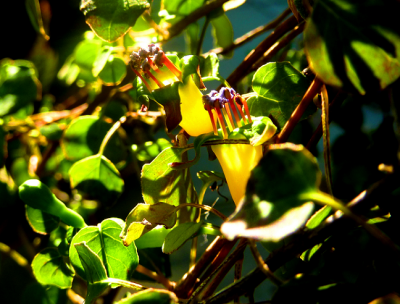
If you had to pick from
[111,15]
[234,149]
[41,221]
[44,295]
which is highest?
[111,15]

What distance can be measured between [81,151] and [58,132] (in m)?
0.07

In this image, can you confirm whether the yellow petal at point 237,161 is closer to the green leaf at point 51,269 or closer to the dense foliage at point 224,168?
Result: the dense foliage at point 224,168

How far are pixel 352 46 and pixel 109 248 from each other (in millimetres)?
276

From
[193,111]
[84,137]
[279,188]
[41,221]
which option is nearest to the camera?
[279,188]

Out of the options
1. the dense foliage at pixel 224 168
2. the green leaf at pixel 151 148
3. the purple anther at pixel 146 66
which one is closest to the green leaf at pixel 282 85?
the dense foliage at pixel 224 168

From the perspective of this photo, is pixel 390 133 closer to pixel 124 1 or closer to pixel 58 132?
pixel 124 1

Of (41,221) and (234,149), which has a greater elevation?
(234,149)

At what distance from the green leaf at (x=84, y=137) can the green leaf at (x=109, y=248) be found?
0.21m

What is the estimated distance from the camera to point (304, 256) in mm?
297

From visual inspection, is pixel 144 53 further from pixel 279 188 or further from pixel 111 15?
pixel 279 188

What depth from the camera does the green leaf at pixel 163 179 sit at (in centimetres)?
31

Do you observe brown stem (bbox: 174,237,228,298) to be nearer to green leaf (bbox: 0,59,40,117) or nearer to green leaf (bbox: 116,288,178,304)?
green leaf (bbox: 116,288,178,304)

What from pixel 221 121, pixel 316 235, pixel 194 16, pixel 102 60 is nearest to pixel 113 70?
pixel 102 60

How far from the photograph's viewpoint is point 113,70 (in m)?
0.47
